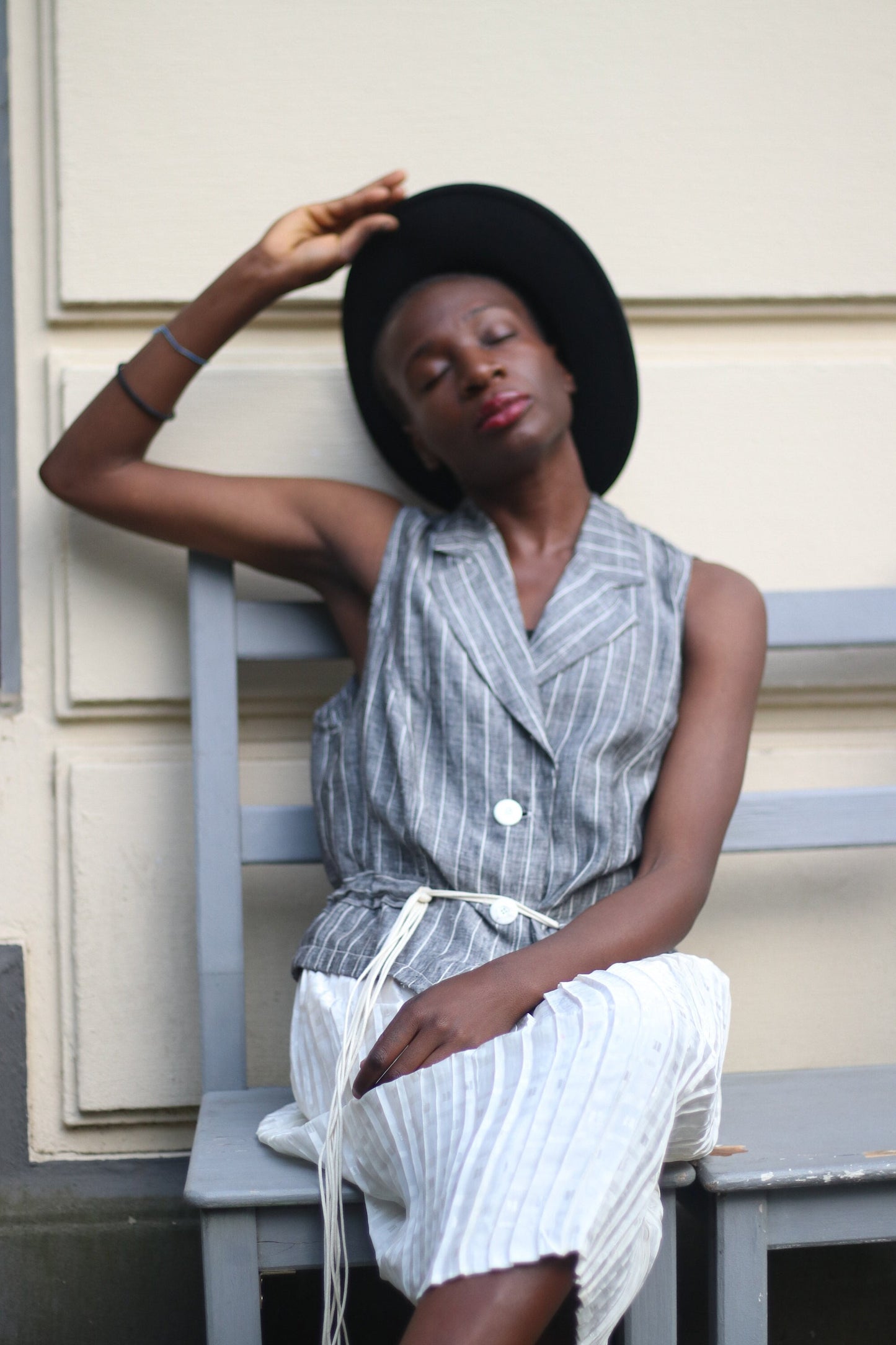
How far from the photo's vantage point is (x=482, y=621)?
1.53m

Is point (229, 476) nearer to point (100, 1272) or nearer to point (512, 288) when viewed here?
point (512, 288)

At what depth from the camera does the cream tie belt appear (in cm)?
115

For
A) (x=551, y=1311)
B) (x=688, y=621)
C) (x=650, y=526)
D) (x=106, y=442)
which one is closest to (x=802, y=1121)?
(x=551, y=1311)

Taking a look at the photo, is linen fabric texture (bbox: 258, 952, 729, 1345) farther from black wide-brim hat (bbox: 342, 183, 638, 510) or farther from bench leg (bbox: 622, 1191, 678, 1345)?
black wide-brim hat (bbox: 342, 183, 638, 510)

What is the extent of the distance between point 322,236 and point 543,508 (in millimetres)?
519

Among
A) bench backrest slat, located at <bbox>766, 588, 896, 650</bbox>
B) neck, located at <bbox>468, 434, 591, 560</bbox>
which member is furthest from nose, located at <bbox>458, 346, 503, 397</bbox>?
bench backrest slat, located at <bbox>766, 588, 896, 650</bbox>

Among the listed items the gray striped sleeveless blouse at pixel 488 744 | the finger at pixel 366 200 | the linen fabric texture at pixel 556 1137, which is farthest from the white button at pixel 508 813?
the finger at pixel 366 200

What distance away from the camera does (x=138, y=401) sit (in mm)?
1616

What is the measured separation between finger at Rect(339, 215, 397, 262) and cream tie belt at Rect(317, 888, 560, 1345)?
925 millimetres

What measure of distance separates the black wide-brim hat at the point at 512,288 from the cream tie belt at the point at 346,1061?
710 millimetres

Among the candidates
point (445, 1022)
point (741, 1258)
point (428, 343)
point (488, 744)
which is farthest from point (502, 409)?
point (741, 1258)

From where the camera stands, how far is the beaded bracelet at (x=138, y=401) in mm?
1616

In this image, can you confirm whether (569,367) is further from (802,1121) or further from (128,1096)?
(128,1096)

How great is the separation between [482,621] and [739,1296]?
856 mm
